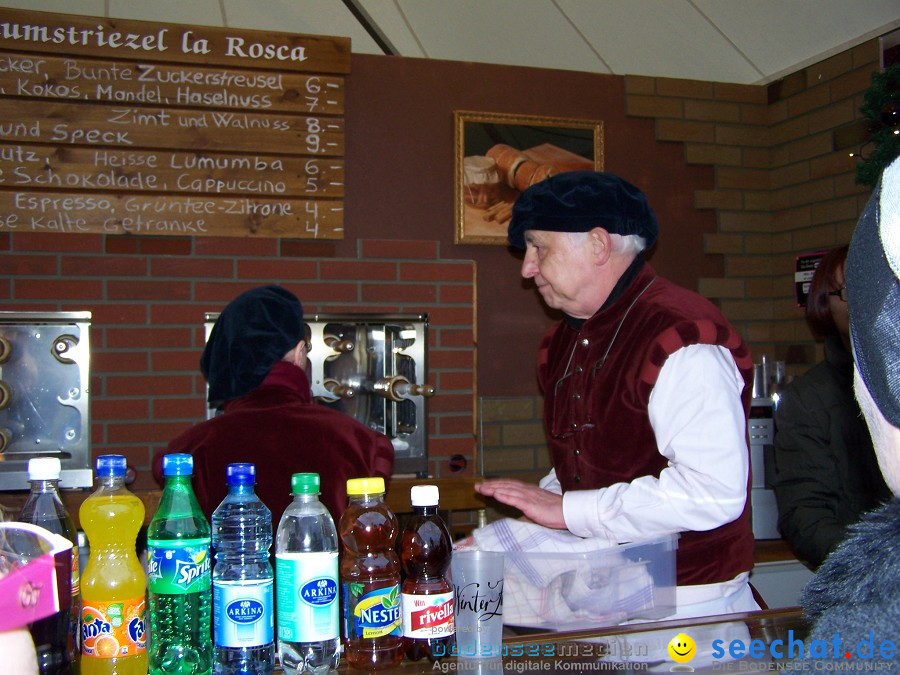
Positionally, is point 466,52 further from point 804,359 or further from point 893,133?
point 804,359

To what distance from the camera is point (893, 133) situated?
103 inches

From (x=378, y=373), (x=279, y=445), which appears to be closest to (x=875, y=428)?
(x=279, y=445)

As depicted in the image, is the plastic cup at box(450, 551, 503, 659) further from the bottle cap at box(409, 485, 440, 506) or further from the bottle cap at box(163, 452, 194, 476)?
the bottle cap at box(163, 452, 194, 476)

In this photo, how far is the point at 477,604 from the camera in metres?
1.16

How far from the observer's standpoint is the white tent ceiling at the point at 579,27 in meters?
3.34

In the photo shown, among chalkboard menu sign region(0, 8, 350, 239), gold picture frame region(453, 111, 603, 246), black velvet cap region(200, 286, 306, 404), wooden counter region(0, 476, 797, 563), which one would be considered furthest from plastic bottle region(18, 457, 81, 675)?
gold picture frame region(453, 111, 603, 246)

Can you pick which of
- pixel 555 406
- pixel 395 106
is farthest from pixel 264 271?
pixel 555 406

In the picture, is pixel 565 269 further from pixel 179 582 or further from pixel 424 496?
pixel 179 582

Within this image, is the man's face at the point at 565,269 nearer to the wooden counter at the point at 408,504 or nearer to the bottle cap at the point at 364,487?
the bottle cap at the point at 364,487

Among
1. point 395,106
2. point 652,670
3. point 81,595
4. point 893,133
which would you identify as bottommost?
point 652,670

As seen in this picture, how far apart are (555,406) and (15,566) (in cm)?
Answer: 128

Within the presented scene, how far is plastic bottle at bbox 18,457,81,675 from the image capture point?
1.04 metres

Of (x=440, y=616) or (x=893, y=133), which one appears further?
(x=893, y=133)

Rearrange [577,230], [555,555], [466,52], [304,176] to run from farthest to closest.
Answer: [466,52], [304,176], [577,230], [555,555]
